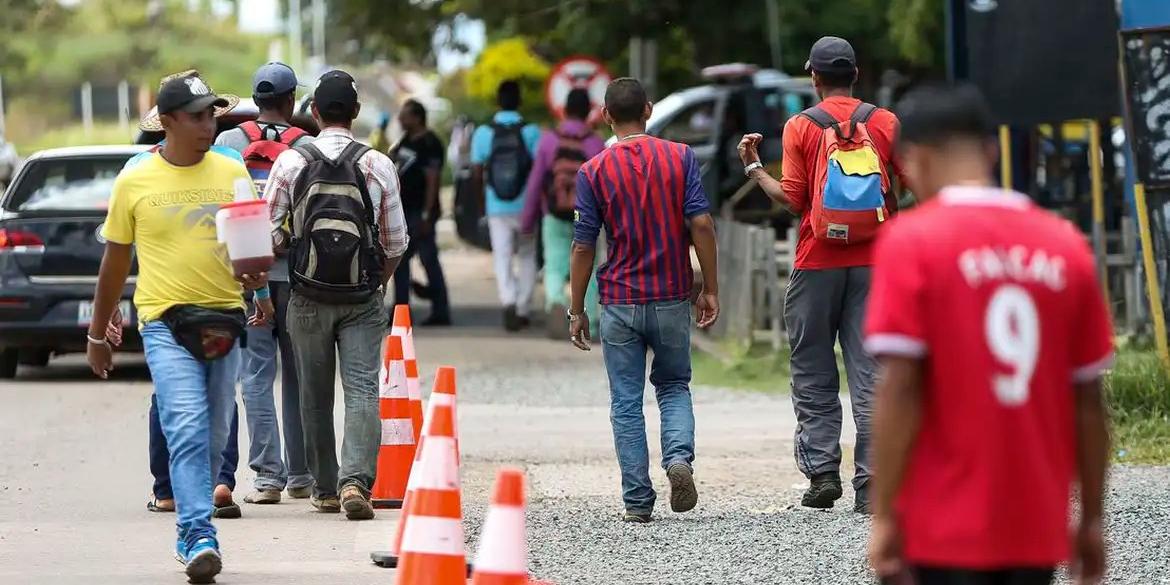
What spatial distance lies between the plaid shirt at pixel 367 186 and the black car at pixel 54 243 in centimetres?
557

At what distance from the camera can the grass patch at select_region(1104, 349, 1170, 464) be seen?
1040 centimetres

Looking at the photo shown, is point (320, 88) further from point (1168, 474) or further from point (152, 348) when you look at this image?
point (1168, 474)

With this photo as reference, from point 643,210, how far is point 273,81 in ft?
5.62

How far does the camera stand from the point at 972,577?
3.78 m

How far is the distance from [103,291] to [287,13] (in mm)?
103770

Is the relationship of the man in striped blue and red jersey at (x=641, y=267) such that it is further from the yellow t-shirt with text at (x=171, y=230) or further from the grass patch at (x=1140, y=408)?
the grass patch at (x=1140, y=408)

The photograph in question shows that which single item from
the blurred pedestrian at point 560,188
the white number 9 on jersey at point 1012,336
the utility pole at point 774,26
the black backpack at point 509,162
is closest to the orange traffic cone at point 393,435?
Result: the white number 9 on jersey at point 1012,336

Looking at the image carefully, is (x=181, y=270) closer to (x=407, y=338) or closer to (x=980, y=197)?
(x=407, y=338)

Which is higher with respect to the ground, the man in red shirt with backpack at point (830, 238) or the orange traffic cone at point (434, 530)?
the man in red shirt with backpack at point (830, 238)

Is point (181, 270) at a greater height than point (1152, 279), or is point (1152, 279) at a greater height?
point (181, 270)

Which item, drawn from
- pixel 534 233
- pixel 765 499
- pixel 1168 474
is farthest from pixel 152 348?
pixel 534 233

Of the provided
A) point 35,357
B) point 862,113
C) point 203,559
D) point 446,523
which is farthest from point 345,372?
point 35,357

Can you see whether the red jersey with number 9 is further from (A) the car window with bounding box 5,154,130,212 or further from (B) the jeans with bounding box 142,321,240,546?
(A) the car window with bounding box 5,154,130,212

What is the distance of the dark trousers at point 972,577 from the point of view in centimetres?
378
